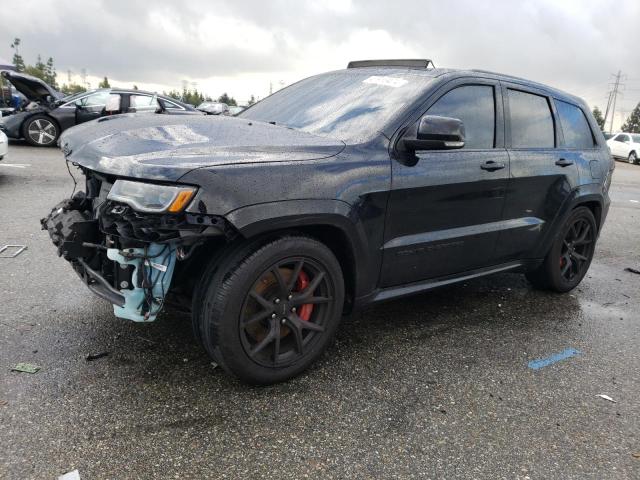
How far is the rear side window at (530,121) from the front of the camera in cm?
389

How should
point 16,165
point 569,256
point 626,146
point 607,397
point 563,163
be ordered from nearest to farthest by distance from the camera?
point 607,397, point 563,163, point 569,256, point 16,165, point 626,146

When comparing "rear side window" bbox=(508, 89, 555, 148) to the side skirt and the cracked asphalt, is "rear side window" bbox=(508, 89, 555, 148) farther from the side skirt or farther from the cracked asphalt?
the cracked asphalt

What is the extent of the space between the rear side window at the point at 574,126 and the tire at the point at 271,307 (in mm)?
2655

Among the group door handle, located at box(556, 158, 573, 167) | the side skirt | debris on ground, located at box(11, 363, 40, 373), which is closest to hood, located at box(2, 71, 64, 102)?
debris on ground, located at box(11, 363, 40, 373)

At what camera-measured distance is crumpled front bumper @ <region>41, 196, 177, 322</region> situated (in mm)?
2535

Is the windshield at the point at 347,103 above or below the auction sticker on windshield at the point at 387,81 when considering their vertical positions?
below

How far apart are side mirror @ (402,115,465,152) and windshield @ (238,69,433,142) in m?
0.24

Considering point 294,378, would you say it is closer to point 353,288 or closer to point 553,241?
point 353,288

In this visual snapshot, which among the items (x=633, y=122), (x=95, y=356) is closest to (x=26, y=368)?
(x=95, y=356)

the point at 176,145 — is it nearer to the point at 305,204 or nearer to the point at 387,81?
the point at 305,204

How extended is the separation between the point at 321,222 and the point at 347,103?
105 centimetres

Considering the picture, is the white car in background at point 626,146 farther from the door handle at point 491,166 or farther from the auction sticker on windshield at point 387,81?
the auction sticker on windshield at point 387,81

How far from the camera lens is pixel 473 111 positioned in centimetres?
362

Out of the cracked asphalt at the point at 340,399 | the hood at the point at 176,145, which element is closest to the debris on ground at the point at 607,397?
the cracked asphalt at the point at 340,399
